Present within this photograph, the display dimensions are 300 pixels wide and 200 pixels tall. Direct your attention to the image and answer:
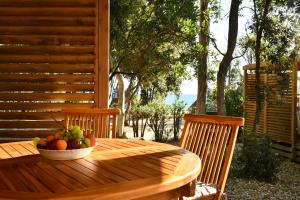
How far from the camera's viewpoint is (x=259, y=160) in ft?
18.8

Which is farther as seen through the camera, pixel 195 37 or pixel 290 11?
pixel 195 37

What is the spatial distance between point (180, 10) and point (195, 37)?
90 centimetres

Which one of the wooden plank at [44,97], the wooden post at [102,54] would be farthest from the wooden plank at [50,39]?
Result: the wooden plank at [44,97]

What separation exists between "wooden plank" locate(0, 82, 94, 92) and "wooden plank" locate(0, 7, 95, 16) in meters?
0.75

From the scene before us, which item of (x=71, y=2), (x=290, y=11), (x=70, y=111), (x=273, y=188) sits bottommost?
(x=273, y=188)

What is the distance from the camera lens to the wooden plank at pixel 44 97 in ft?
13.3

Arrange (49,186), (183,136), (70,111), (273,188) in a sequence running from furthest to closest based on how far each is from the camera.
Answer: (273,188)
(70,111)
(183,136)
(49,186)

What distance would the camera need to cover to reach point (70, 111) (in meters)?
3.39

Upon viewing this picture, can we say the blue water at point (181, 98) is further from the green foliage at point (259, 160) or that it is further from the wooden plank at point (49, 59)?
the wooden plank at point (49, 59)

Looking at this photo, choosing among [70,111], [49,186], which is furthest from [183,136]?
[49,186]

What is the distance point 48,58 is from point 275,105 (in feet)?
17.2

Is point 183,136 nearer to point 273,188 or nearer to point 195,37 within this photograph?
point 273,188

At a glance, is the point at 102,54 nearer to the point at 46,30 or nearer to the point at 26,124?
the point at 46,30

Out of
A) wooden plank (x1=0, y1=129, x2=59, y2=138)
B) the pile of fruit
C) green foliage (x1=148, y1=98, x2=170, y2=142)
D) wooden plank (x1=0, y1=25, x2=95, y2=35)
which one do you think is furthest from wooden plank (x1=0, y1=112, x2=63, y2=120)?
green foliage (x1=148, y1=98, x2=170, y2=142)
